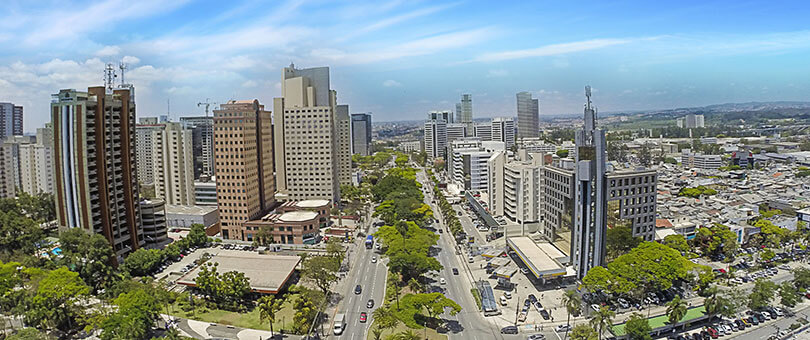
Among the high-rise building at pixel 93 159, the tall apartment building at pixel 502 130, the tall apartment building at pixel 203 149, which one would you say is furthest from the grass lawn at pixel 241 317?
→ the tall apartment building at pixel 502 130

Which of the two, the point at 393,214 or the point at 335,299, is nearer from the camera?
the point at 335,299

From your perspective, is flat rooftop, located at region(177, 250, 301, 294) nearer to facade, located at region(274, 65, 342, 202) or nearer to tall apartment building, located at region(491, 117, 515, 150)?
facade, located at region(274, 65, 342, 202)

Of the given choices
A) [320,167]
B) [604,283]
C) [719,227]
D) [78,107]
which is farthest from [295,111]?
[719,227]

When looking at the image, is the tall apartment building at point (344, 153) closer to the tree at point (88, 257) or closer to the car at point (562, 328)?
the tree at point (88, 257)

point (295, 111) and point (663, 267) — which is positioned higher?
point (295, 111)

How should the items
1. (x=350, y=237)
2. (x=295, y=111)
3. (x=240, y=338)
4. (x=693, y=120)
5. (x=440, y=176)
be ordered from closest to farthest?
(x=240, y=338) < (x=350, y=237) < (x=295, y=111) < (x=440, y=176) < (x=693, y=120)

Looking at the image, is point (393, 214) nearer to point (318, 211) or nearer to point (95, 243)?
point (318, 211)

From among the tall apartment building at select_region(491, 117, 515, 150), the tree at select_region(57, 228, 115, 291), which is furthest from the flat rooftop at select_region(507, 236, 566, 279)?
the tall apartment building at select_region(491, 117, 515, 150)
